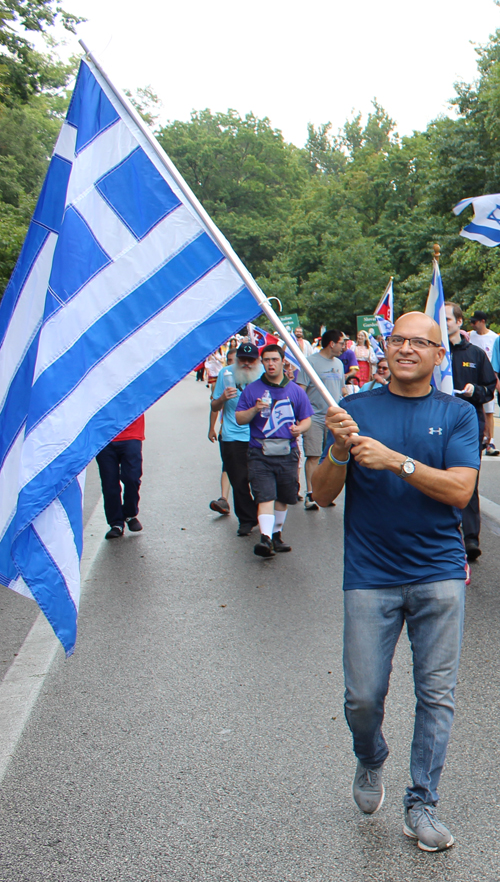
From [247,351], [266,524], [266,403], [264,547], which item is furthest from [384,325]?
[264,547]

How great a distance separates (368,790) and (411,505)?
112cm

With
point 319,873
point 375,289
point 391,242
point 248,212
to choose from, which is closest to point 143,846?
point 319,873

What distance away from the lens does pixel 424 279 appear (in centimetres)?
3456

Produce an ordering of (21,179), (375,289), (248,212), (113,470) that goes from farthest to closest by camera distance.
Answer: (248,212), (375,289), (21,179), (113,470)

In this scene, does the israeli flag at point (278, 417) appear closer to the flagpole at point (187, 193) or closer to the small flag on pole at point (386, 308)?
the flagpole at point (187, 193)

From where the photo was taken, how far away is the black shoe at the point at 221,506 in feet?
31.4

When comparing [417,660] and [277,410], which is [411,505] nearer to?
[417,660]

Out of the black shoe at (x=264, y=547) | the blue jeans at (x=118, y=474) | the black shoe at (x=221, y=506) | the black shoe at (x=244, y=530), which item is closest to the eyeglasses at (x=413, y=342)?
the black shoe at (x=264, y=547)

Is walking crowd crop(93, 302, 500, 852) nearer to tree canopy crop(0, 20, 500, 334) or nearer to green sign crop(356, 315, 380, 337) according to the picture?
tree canopy crop(0, 20, 500, 334)

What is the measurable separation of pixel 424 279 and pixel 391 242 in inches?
520

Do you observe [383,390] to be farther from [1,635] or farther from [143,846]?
[1,635]

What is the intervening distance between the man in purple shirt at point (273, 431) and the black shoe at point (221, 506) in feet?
5.70

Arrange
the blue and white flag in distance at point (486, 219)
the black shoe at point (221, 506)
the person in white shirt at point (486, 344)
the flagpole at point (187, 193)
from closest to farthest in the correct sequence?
the flagpole at point (187, 193) → the blue and white flag in distance at point (486, 219) → the person in white shirt at point (486, 344) → the black shoe at point (221, 506)

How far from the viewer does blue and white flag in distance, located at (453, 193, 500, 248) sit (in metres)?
8.71
